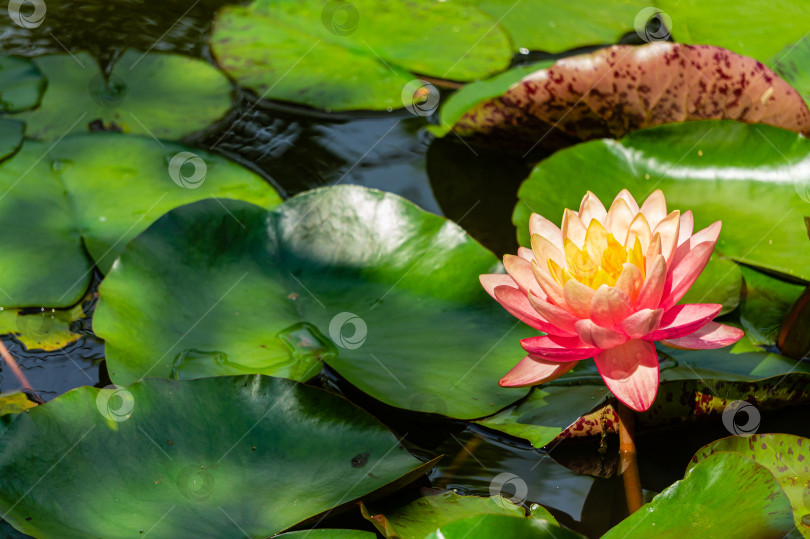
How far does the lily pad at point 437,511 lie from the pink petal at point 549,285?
374mm

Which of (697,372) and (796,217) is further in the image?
(796,217)

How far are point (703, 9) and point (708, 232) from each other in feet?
5.23

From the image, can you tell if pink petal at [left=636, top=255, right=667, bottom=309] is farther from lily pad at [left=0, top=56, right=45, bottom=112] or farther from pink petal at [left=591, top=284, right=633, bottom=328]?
lily pad at [left=0, top=56, right=45, bottom=112]

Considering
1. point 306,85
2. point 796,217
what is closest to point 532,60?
point 306,85

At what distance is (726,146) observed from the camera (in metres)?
1.79

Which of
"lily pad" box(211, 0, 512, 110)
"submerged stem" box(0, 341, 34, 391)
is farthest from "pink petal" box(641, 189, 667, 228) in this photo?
"submerged stem" box(0, 341, 34, 391)

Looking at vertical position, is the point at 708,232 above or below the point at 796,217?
above

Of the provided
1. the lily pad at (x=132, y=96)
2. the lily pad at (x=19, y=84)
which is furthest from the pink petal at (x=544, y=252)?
the lily pad at (x=19, y=84)

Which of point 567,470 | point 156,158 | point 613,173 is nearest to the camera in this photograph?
point 567,470

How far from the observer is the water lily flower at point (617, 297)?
1.12 meters

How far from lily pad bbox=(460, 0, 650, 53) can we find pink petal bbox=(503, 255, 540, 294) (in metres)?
1.48

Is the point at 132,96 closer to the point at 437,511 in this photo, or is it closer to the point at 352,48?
the point at 352,48

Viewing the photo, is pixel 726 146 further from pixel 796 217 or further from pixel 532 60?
pixel 532 60

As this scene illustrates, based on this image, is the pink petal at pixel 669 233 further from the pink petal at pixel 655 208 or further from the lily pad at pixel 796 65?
the lily pad at pixel 796 65
